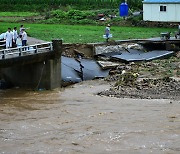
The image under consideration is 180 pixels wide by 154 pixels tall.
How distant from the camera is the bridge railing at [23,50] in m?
25.1

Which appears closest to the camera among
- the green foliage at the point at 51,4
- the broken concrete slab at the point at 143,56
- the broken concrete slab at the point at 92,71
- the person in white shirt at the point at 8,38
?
the person in white shirt at the point at 8,38

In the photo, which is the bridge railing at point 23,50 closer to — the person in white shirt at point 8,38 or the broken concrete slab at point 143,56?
the person in white shirt at point 8,38

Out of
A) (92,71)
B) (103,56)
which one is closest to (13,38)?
(92,71)

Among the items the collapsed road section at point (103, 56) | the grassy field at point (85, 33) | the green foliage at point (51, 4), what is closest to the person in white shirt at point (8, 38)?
the collapsed road section at point (103, 56)

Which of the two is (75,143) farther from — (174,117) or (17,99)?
(17,99)

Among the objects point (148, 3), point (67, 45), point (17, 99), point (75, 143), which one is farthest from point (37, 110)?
point (148, 3)

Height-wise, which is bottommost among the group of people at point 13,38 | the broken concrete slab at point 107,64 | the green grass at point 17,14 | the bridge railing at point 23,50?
the broken concrete slab at point 107,64

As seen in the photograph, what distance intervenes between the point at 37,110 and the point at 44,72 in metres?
5.75

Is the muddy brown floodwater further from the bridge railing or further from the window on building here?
the window on building

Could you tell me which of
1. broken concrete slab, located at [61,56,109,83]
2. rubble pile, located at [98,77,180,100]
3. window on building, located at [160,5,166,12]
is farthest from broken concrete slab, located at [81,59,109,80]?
window on building, located at [160,5,166,12]

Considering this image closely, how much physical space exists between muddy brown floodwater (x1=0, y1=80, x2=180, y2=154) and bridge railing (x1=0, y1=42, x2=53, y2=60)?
2.21 m

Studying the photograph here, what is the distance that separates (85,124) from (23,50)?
8522mm

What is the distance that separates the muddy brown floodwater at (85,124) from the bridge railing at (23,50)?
7.26 feet

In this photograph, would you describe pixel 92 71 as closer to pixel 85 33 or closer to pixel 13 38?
pixel 13 38
